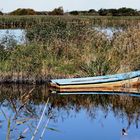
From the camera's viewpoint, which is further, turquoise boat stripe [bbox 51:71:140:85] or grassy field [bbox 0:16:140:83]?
grassy field [bbox 0:16:140:83]

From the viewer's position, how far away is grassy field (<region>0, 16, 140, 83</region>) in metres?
14.2

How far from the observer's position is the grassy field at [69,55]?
14203 millimetres

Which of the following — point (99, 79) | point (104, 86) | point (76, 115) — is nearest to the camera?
point (76, 115)

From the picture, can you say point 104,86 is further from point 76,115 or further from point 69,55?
point 76,115

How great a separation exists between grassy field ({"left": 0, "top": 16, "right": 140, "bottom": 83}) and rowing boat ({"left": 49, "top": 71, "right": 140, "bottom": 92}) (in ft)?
1.70

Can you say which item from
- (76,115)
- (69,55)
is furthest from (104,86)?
(76,115)

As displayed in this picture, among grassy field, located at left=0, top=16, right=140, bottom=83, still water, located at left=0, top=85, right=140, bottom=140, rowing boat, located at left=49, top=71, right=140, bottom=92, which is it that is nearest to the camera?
still water, located at left=0, top=85, right=140, bottom=140

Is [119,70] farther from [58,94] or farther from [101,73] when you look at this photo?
[58,94]

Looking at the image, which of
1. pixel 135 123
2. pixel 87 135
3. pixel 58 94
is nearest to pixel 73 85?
pixel 58 94

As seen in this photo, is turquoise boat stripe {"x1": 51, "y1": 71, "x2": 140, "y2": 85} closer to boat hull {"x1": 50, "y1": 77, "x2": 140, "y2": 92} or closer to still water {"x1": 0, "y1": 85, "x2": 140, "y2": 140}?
boat hull {"x1": 50, "y1": 77, "x2": 140, "y2": 92}

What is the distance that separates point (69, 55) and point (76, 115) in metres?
5.01

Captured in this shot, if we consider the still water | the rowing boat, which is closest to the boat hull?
the rowing boat

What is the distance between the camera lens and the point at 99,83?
45.2ft

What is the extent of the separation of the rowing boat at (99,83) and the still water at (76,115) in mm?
409
